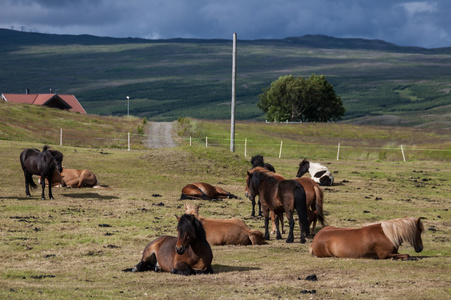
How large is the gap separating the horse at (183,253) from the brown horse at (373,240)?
295 centimetres

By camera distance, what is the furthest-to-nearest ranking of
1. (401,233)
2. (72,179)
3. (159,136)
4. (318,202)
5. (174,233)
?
(159,136) < (72,179) < (318,202) < (174,233) < (401,233)

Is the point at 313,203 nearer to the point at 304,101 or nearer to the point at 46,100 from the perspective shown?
the point at 46,100

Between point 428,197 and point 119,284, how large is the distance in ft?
67.3

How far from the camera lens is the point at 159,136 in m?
64.4

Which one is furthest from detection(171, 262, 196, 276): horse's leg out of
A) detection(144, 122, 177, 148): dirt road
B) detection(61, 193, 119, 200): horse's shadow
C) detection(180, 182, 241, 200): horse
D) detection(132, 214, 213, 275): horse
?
detection(144, 122, 177, 148): dirt road

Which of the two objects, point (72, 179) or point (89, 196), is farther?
point (72, 179)

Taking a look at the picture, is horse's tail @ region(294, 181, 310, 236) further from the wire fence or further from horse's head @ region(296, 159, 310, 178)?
the wire fence

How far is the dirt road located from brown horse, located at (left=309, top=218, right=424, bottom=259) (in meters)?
43.2

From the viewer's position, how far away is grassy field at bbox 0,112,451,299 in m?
9.59

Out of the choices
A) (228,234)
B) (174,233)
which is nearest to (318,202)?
(228,234)

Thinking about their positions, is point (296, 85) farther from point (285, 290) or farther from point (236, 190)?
point (285, 290)

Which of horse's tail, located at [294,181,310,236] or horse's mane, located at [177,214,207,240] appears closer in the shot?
horse's mane, located at [177,214,207,240]

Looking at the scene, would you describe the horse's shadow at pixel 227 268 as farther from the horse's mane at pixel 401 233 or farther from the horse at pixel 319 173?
the horse at pixel 319 173

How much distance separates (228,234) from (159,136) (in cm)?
5091
